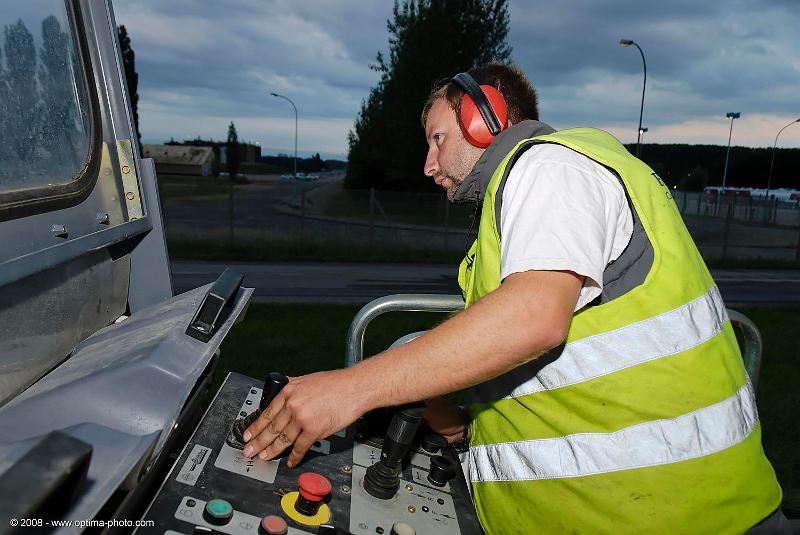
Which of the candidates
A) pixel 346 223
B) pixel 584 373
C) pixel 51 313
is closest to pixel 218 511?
pixel 51 313

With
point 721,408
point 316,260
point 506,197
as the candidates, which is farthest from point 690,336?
point 316,260

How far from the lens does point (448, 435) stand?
1972 mm

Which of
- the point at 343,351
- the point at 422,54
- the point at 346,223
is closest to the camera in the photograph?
the point at 343,351

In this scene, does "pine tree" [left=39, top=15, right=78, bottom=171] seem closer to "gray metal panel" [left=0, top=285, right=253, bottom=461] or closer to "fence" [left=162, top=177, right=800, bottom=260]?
"gray metal panel" [left=0, top=285, right=253, bottom=461]

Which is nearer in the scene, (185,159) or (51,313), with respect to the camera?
(51,313)

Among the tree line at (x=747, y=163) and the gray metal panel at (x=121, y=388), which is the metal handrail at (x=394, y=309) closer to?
the gray metal panel at (x=121, y=388)

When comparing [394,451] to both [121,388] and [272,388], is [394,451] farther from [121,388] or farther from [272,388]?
[121,388]

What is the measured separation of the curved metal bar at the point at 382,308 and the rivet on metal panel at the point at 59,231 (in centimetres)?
92

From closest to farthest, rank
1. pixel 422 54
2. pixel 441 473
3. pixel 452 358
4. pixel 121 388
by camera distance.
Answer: pixel 121 388
pixel 452 358
pixel 441 473
pixel 422 54

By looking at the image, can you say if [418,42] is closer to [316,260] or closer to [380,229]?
[380,229]

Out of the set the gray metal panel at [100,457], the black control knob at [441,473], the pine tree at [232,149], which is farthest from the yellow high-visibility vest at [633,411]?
the pine tree at [232,149]

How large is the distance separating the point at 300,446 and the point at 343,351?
4910mm

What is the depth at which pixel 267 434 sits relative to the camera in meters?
1.35

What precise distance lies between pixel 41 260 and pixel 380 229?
18.5 metres
